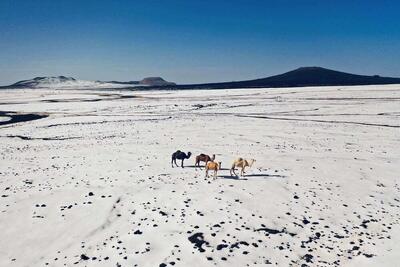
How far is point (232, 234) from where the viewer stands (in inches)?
504

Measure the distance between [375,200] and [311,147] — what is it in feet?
36.9

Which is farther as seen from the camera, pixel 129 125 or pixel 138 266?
pixel 129 125

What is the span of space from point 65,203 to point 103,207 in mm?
1866

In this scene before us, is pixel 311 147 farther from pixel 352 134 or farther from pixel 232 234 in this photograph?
pixel 232 234

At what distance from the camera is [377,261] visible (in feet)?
37.2

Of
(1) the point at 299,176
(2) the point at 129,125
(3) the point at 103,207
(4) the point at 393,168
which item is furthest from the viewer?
(2) the point at 129,125

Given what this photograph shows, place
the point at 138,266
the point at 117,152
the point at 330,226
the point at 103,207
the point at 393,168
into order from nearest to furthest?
the point at 138,266, the point at 330,226, the point at 103,207, the point at 393,168, the point at 117,152

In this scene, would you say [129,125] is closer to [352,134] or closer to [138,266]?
[352,134]

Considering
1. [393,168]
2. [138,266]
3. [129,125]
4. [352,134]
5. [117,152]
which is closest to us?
[138,266]

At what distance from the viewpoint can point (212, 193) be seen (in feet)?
53.2

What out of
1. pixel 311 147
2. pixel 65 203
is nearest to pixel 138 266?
pixel 65 203

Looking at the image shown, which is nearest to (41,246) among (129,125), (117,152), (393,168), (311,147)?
(117,152)

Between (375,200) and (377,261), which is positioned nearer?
(377,261)

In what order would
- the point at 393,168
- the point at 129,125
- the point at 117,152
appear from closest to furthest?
the point at 393,168
the point at 117,152
the point at 129,125
